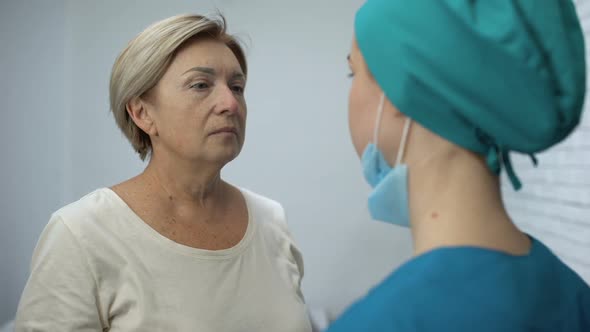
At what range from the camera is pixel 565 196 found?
216cm

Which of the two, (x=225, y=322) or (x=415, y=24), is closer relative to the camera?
(x=415, y=24)

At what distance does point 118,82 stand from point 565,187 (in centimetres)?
175

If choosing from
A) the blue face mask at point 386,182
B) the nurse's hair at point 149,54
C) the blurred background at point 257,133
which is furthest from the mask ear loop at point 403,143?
the blurred background at point 257,133

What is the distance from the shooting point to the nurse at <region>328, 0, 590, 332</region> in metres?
0.74

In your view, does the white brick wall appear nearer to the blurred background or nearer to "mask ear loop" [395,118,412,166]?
the blurred background

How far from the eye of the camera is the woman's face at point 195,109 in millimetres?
1562

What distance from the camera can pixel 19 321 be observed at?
4.54 feet

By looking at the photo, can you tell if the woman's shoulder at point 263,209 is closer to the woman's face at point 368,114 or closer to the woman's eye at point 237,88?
the woman's eye at point 237,88

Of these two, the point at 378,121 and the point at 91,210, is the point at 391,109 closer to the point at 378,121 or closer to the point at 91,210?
the point at 378,121

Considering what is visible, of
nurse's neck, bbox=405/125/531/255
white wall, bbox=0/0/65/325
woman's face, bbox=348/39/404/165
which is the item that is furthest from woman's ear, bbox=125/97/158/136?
white wall, bbox=0/0/65/325

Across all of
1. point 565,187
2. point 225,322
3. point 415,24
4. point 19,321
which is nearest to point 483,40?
point 415,24

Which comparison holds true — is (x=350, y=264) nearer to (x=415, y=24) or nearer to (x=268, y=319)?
(x=268, y=319)

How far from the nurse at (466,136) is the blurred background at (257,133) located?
1910 mm

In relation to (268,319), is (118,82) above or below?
above
